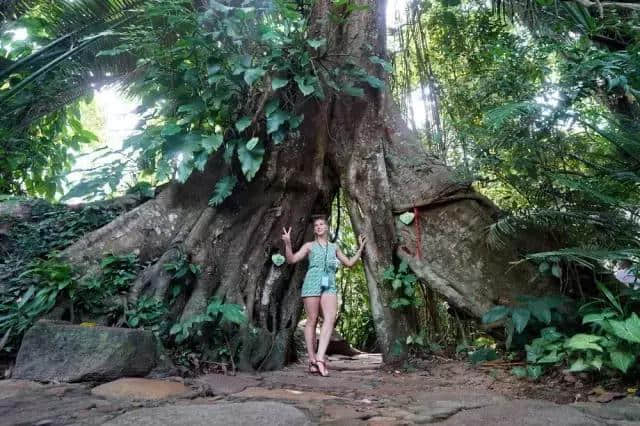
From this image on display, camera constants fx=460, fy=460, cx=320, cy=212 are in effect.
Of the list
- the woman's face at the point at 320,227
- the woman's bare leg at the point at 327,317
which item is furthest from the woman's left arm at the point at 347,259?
the woman's bare leg at the point at 327,317

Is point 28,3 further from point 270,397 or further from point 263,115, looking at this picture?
point 270,397

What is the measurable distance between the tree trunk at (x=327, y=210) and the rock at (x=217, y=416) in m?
1.62

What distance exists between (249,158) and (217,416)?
2.50 meters

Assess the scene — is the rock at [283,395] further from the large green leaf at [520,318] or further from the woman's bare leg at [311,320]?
the large green leaf at [520,318]

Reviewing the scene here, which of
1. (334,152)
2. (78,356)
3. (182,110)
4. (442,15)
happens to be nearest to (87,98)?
(182,110)

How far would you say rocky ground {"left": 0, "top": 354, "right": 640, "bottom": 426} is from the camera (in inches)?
78.9

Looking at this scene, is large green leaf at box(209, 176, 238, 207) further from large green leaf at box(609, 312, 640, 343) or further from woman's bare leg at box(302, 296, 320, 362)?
large green leaf at box(609, 312, 640, 343)

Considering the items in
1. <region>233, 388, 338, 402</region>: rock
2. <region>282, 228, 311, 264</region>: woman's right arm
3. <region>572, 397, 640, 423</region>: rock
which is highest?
<region>282, 228, 311, 264</region>: woman's right arm

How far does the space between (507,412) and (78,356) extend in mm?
2355

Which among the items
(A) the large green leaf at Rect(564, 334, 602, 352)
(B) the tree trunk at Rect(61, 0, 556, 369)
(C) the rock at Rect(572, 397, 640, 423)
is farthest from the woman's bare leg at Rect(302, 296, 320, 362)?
(C) the rock at Rect(572, 397, 640, 423)

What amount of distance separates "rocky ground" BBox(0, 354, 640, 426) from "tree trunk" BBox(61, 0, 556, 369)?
34.2 inches

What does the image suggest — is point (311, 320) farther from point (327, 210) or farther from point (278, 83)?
point (278, 83)

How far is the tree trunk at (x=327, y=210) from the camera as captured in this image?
12.8 feet

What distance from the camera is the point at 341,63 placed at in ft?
15.1
